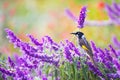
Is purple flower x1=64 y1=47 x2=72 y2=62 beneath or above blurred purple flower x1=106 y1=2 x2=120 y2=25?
beneath

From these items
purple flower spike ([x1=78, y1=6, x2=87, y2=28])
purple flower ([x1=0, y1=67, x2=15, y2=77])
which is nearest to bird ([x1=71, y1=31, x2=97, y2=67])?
purple flower spike ([x1=78, y1=6, x2=87, y2=28])

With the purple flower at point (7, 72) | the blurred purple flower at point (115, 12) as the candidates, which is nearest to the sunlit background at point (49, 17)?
the blurred purple flower at point (115, 12)

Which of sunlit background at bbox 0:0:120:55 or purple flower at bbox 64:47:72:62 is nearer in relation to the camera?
purple flower at bbox 64:47:72:62

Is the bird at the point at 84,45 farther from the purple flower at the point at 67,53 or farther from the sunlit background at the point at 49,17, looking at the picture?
the sunlit background at the point at 49,17

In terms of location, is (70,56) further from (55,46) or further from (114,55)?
(114,55)

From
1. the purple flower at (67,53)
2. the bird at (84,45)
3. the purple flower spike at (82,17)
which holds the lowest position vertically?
the purple flower at (67,53)

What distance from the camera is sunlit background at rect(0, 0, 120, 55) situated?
10742 mm

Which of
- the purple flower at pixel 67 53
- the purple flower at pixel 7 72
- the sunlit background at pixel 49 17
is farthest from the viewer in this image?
the sunlit background at pixel 49 17

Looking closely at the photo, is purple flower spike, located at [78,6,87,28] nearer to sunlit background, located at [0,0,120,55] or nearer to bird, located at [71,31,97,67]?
bird, located at [71,31,97,67]

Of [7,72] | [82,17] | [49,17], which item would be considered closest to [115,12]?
[82,17]

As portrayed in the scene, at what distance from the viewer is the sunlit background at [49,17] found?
35.2ft

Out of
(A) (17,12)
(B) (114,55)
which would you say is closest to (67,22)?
(A) (17,12)

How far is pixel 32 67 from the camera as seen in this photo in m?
3.48

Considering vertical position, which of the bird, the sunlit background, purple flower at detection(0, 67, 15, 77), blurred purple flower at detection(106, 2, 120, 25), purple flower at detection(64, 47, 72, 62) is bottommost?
purple flower at detection(0, 67, 15, 77)
